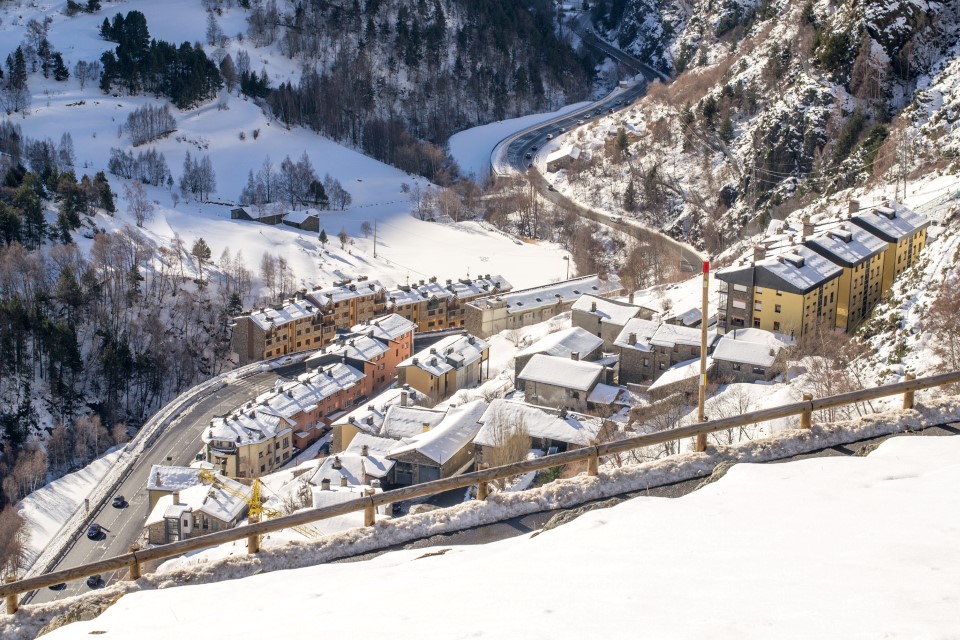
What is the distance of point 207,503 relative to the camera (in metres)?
24.8

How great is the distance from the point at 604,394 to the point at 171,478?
41.4ft

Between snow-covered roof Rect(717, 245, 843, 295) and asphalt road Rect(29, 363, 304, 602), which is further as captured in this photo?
snow-covered roof Rect(717, 245, 843, 295)

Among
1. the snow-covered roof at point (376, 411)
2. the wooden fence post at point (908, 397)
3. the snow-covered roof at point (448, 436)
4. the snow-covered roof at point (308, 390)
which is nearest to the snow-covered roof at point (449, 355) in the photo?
the snow-covered roof at point (376, 411)

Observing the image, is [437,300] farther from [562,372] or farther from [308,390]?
[562,372]

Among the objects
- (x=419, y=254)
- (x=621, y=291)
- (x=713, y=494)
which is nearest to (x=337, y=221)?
(x=419, y=254)

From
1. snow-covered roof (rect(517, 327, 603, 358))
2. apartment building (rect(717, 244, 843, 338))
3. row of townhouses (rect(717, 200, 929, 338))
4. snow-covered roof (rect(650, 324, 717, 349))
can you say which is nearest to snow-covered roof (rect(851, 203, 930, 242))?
row of townhouses (rect(717, 200, 929, 338))

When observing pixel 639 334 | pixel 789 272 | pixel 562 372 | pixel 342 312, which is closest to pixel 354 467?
pixel 562 372

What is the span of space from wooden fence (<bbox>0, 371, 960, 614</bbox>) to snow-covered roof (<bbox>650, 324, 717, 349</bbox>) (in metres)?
20.1

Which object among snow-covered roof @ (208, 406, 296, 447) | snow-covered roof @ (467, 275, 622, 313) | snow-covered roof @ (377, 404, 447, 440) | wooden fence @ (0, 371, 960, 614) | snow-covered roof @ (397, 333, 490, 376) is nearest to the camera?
wooden fence @ (0, 371, 960, 614)

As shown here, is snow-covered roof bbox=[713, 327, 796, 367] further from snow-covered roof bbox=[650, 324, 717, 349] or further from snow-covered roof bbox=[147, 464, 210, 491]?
snow-covered roof bbox=[147, 464, 210, 491]

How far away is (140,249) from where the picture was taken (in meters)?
45.1

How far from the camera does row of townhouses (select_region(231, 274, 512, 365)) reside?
131 feet

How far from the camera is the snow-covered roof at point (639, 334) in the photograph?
2941 centimetres

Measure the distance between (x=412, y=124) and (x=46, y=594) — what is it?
59.2 metres
